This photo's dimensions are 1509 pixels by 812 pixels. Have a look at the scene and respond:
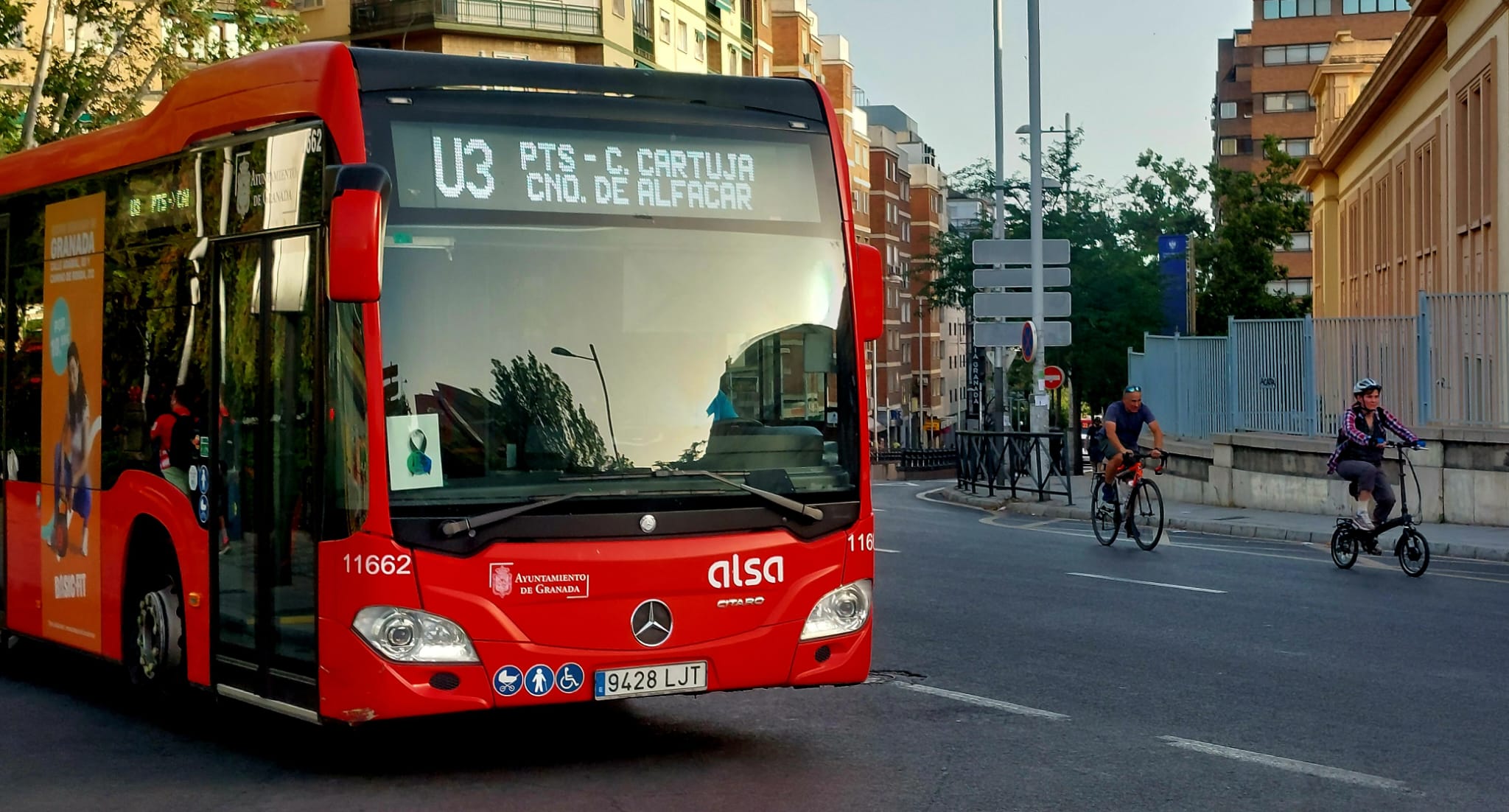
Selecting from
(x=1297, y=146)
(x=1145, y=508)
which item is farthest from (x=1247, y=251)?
(x=1297, y=146)

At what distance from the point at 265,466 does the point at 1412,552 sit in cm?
1237

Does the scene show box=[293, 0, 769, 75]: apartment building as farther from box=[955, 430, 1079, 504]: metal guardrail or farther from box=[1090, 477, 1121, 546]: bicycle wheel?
box=[1090, 477, 1121, 546]: bicycle wheel

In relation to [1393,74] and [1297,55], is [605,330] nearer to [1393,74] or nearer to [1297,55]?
[1393,74]

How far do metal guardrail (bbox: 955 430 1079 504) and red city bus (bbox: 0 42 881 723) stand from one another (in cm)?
2238

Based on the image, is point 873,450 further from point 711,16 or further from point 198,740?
point 198,740

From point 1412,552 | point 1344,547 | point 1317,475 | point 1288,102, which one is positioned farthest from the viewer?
point 1288,102

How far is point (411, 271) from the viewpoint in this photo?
7.70 metres

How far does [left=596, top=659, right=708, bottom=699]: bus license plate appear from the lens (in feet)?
25.9

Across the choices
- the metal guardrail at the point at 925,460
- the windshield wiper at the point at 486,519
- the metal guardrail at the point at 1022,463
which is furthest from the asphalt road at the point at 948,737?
the metal guardrail at the point at 925,460

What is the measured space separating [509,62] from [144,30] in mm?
27261

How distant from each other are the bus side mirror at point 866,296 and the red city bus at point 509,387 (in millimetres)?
18

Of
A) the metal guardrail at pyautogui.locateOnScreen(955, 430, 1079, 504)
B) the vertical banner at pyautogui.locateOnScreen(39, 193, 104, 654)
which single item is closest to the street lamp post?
the vertical banner at pyautogui.locateOnScreen(39, 193, 104, 654)

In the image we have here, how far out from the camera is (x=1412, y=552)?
17.7 meters

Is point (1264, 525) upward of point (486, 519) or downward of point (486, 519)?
downward
